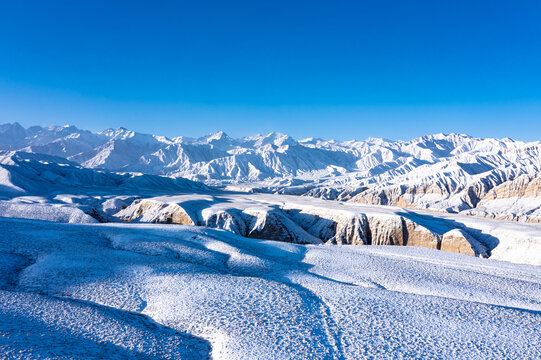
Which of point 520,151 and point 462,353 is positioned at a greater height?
point 520,151

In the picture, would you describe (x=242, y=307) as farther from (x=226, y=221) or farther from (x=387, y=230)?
(x=387, y=230)

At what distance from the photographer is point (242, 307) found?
36.8 ft

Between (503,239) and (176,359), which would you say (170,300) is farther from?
(503,239)

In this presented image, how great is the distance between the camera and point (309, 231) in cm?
4397

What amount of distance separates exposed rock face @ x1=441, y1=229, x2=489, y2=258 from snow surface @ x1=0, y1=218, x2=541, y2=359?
13508 mm

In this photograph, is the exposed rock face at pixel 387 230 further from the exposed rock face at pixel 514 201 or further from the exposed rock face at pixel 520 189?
the exposed rock face at pixel 520 189

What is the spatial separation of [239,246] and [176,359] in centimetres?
1432

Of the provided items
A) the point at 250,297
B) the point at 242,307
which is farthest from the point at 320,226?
the point at 242,307

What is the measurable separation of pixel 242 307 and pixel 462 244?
101 feet

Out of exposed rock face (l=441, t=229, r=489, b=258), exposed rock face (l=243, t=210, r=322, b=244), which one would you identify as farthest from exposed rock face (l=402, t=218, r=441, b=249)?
exposed rock face (l=243, t=210, r=322, b=244)

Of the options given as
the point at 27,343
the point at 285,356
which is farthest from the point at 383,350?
the point at 27,343

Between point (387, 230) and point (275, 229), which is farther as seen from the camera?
point (275, 229)

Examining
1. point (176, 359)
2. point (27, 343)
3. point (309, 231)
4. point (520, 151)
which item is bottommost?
point (309, 231)

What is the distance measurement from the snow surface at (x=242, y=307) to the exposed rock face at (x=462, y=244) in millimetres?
13508
